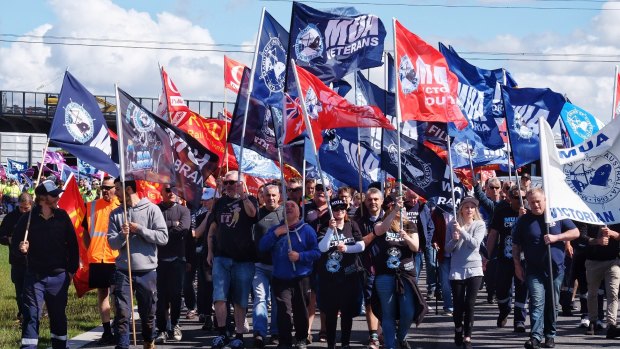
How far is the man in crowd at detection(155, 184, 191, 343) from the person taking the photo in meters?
12.6

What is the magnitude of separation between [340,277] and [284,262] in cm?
59

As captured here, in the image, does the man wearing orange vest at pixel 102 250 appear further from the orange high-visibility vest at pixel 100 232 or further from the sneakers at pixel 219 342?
the sneakers at pixel 219 342

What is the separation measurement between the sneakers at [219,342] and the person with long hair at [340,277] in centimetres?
117

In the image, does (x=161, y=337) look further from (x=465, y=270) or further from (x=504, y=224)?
(x=504, y=224)

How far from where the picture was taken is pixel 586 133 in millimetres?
18234

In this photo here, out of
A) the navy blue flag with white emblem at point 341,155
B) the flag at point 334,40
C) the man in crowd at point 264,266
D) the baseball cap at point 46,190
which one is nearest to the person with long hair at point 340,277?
the man in crowd at point 264,266

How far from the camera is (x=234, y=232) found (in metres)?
12.0

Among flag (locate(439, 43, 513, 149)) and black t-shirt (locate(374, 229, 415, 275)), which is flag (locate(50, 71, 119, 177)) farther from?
flag (locate(439, 43, 513, 149))

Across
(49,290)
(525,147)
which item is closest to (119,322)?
(49,290)

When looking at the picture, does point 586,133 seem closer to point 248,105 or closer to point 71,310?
point 248,105

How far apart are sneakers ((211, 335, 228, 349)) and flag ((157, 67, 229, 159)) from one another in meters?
5.00

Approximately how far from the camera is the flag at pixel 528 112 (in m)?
16.0

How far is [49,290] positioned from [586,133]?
10085 mm

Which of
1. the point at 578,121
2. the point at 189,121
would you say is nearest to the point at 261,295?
the point at 189,121
